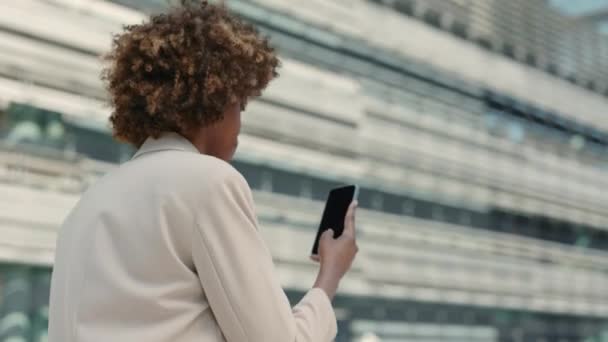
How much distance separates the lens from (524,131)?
49.8ft

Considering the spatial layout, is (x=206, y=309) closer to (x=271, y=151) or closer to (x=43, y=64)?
(x=43, y=64)

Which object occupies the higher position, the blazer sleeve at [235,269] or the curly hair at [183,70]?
the curly hair at [183,70]

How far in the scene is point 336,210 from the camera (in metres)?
1.09

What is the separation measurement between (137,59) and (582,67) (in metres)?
16.3

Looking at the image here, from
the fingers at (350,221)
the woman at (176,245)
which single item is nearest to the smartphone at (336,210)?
the fingers at (350,221)

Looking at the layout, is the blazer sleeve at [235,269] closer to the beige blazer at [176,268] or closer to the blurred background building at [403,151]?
the beige blazer at [176,268]

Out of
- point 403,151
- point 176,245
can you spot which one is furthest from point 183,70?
point 403,151

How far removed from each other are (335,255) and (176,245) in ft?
0.80

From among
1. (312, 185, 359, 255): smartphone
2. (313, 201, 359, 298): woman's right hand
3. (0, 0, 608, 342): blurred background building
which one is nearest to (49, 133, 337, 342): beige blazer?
(313, 201, 359, 298): woman's right hand

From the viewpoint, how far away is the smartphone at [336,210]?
42.0 inches

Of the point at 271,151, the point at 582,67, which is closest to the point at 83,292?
the point at 271,151

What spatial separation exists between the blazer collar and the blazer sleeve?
10 centimetres

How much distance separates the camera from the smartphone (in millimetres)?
Result: 1066

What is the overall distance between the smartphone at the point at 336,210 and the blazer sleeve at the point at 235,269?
27cm
